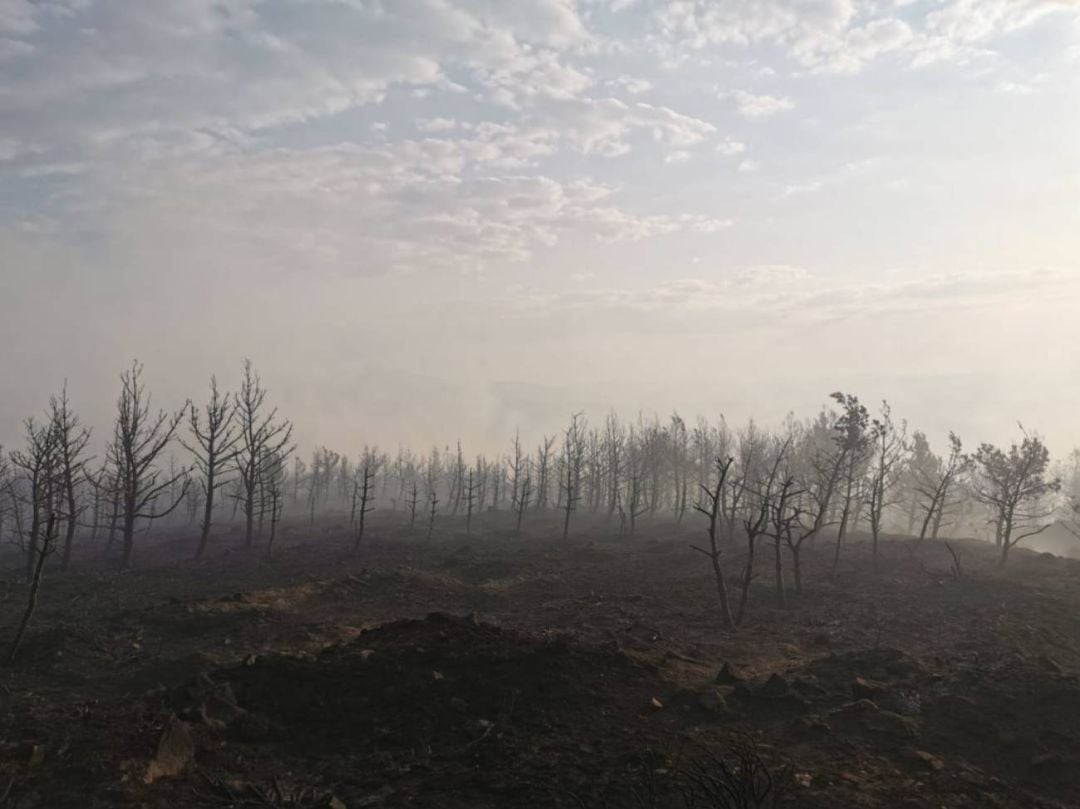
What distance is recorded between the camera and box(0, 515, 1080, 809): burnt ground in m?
8.21

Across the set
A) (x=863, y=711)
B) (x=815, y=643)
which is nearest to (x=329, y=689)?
(x=863, y=711)

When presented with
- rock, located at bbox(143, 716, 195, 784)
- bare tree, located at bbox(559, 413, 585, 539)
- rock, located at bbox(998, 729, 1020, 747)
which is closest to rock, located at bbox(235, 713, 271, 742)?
rock, located at bbox(143, 716, 195, 784)

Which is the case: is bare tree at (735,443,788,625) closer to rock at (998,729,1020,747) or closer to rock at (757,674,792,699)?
rock at (757,674,792,699)

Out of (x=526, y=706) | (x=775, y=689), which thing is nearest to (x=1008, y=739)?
(x=775, y=689)

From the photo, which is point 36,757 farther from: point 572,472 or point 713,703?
point 572,472

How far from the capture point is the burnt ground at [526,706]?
26.9 ft

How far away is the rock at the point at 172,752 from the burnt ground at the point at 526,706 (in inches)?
1.1

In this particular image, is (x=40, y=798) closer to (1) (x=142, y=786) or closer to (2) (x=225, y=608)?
(1) (x=142, y=786)

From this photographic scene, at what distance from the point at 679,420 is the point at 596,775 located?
2142 inches

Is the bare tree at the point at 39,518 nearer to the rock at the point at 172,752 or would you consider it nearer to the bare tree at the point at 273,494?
the rock at the point at 172,752

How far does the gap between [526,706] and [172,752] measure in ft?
16.6

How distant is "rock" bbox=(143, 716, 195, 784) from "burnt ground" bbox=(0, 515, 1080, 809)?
28 mm

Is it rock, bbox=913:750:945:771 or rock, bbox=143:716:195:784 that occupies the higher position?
rock, bbox=143:716:195:784

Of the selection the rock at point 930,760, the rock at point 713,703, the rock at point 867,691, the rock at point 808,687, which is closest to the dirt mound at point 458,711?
the rock at point 713,703
